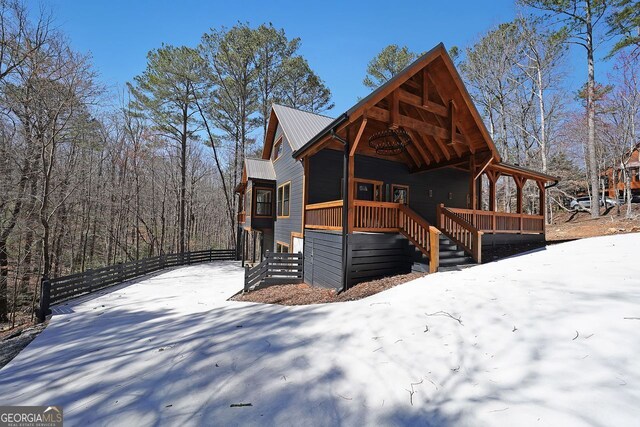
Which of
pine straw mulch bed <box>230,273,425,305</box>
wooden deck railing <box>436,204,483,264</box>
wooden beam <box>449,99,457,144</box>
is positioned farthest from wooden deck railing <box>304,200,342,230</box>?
wooden beam <box>449,99,457,144</box>

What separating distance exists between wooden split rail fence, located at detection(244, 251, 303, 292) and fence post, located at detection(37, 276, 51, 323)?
598cm

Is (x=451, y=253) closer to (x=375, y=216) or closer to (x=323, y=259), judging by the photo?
(x=375, y=216)

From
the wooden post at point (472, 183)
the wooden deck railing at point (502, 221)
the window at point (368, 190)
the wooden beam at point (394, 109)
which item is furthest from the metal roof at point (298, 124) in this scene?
the wooden deck railing at point (502, 221)

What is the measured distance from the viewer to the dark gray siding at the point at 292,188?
403 inches

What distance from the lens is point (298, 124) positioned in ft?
39.5

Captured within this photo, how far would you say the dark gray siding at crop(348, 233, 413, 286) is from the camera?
21.9 ft

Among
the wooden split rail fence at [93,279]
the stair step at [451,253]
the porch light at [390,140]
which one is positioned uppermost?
the porch light at [390,140]

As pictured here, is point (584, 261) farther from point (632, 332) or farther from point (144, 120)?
point (144, 120)

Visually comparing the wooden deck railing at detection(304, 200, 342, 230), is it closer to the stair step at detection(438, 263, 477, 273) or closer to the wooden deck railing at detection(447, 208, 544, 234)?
the stair step at detection(438, 263, 477, 273)

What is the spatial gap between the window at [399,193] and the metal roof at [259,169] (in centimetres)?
648

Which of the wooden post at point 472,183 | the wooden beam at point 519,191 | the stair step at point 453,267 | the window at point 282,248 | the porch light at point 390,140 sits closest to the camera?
the stair step at point 453,267

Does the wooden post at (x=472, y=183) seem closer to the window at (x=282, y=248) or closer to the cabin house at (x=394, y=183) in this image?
the cabin house at (x=394, y=183)

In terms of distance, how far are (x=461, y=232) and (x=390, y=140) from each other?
12.7ft

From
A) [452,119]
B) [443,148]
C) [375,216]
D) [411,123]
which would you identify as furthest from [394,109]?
[443,148]
